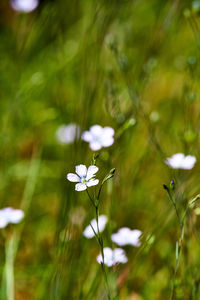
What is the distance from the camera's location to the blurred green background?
102 centimetres

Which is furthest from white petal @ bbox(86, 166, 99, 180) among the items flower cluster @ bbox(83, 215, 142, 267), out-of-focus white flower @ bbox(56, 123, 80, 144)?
out-of-focus white flower @ bbox(56, 123, 80, 144)

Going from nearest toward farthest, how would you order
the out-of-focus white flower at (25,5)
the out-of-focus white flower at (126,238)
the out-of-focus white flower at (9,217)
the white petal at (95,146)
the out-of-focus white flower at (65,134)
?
the white petal at (95,146) < the out-of-focus white flower at (126,238) < the out-of-focus white flower at (9,217) < the out-of-focus white flower at (65,134) < the out-of-focus white flower at (25,5)

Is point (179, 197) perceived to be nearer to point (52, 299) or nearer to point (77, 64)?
point (52, 299)

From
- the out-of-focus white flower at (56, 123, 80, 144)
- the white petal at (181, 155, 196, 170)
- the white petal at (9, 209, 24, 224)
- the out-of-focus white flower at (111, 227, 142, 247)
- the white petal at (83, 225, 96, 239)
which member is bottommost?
the out-of-focus white flower at (111, 227, 142, 247)

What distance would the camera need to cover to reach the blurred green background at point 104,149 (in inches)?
40.2

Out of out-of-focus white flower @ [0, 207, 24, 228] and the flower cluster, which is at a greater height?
out-of-focus white flower @ [0, 207, 24, 228]

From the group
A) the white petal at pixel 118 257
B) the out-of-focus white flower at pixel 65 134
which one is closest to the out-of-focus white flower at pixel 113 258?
the white petal at pixel 118 257

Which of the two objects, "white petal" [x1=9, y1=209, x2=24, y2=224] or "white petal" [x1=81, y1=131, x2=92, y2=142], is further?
"white petal" [x1=9, y1=209, x2=24, y2=224]

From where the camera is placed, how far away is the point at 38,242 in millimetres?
1442

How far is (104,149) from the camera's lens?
3.84 feet

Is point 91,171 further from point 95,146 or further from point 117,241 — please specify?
point 117,241

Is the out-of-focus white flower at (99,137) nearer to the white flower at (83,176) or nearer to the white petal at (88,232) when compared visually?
the white flower at (83,176)

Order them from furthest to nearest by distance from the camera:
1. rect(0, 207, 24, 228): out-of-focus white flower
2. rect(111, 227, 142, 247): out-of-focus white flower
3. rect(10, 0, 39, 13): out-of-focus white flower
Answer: rect(10, 0, 39, 13): out-of-focus white flower < rect(0, 207, 24, 228): out-of-focus white flower < rect(111, 227, 142, 247): out-of-focus white flower

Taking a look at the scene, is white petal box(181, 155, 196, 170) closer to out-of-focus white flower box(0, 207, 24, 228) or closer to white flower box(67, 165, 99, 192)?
white flower box(67, 165, 99, 192)
